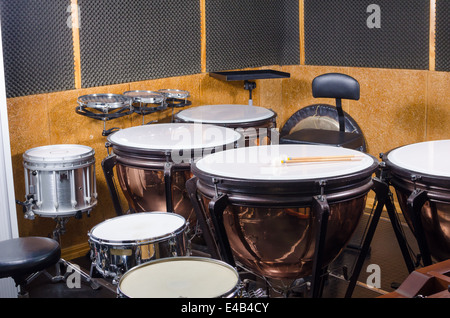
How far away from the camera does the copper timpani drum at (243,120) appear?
371cm

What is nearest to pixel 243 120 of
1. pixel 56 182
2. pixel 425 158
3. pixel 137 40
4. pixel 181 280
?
pixel 137 40

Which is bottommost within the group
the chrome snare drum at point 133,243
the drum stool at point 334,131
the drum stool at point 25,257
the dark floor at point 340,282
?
the dark floor at point 340,282

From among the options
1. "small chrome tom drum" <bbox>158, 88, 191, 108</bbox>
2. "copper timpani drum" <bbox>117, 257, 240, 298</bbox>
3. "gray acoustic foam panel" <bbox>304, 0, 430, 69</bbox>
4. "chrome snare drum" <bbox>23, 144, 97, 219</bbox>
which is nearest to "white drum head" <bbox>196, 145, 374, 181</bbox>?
"copper timpani drum" <bbox>117, 257, 240, 298</bbox>

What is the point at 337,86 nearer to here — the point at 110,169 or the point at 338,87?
the point at 338,87

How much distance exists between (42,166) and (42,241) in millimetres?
656

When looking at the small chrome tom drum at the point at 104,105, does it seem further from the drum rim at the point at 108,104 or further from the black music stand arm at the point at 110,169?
the black music stand arm at the point at 110,169

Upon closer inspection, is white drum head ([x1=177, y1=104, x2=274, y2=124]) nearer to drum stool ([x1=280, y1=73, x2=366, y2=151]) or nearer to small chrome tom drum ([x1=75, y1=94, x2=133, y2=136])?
drum stool ([x1=280, y1=73, x2=366, y2=151])

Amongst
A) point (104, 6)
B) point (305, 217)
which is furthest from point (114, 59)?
point (305, 217)

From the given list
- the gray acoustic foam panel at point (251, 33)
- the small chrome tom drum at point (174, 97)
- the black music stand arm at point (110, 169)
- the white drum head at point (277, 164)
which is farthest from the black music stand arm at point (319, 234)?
the gray acoustic foam panel at point (251, 33)

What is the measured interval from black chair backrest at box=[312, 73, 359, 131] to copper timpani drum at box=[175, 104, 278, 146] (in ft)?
1.82

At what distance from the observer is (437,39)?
4332 millimetres

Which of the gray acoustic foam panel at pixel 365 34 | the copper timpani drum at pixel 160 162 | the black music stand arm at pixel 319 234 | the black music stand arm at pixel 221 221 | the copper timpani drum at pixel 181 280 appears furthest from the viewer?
the gray acoustic foam panel at pixel 365 34

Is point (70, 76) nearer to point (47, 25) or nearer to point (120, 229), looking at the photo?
point (47, 25)

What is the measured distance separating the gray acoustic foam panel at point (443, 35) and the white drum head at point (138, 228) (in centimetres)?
271
